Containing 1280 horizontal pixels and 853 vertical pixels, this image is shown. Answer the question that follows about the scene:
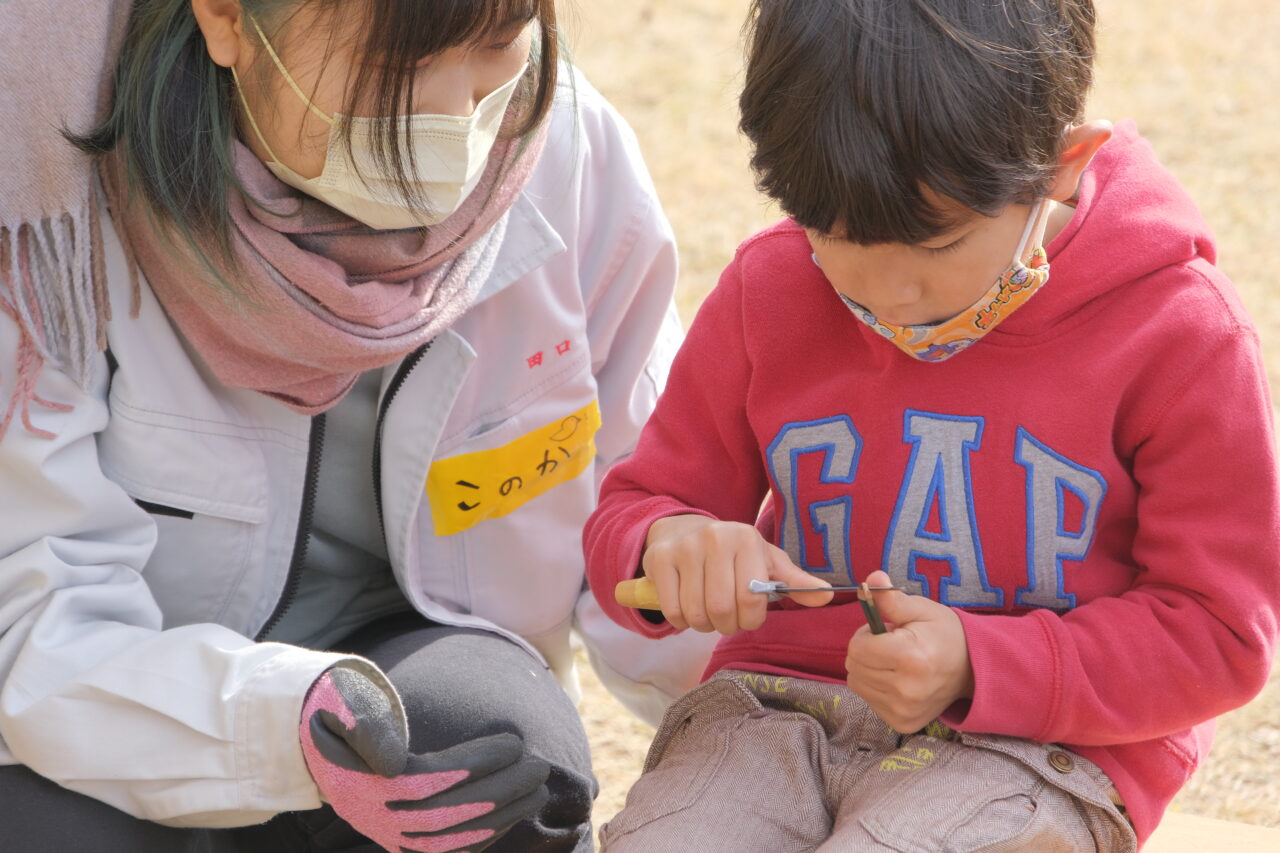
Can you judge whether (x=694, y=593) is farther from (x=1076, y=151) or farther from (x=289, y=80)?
(x=289, y=80)

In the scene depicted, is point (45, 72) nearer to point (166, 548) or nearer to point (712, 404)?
point (166, 548)

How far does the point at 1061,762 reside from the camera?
132 cm

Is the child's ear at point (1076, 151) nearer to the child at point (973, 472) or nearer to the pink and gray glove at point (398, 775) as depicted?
the child at point (973, 472)

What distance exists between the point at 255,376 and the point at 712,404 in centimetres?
49

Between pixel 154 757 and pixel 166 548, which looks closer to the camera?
pixel 154 757

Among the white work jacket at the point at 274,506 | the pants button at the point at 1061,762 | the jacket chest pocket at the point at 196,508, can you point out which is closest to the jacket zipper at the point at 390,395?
the white work jacket at the point at 274,506

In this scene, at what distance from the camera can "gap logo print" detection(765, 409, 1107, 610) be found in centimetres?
134

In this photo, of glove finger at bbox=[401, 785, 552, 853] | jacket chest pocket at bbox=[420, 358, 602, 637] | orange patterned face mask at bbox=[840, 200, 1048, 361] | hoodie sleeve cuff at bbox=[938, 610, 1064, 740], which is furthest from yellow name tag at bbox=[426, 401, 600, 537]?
hoodie sleeve cuff at bbox=[938, 610, 1064, 740]

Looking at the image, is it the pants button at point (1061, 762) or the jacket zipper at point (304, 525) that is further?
the jacket zipper at point (304, 525)

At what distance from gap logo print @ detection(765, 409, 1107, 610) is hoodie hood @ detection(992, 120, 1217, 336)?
12cm

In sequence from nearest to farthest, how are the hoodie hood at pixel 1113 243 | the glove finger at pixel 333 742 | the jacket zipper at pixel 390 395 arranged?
1. the hoodie hood at pixel 1113 243
2. the glove finger at pixel 333 742
3. the jacket zipper at pixel 390 395

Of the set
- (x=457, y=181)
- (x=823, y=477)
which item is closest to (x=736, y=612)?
(x=823, y=477)

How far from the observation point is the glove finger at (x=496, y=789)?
1454 millimetres

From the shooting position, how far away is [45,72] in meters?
1.38
